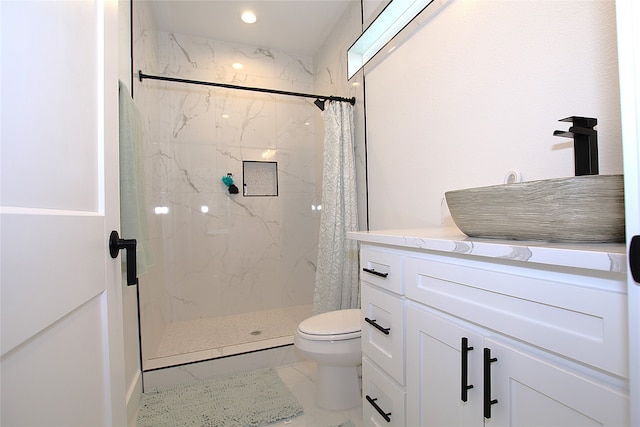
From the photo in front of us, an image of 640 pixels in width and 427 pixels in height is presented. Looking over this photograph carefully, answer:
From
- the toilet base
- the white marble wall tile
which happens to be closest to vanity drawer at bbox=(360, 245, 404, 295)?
the toilet base

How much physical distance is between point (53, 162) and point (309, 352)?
4.30 feet

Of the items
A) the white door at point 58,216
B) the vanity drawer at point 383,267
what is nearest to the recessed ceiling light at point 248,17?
the white door at point 58,216

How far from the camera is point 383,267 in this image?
3.60 ft

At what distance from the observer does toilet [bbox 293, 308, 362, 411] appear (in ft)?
4.78

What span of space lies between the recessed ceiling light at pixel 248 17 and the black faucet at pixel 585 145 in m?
2.43

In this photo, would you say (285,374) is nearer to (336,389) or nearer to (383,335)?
(336,389)

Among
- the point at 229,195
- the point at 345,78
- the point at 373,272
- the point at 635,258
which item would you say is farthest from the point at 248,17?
the point at 635,258

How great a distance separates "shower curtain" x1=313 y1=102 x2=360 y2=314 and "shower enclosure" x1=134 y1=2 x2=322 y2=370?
0.64 metres

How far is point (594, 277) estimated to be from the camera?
1.66ft

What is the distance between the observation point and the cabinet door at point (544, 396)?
19.5 inches

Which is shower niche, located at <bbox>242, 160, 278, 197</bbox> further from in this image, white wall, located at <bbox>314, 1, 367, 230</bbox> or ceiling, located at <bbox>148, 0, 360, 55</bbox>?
ceiling, located at <bbox>148, 0, 360, 55</bbox>

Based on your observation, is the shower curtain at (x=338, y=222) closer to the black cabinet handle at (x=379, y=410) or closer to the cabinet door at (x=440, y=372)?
the black cabinet handle at (x=379, y=410)

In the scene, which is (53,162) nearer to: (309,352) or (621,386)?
(621,386)

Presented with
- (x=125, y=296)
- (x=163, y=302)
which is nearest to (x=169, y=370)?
(x=125, y=296)
